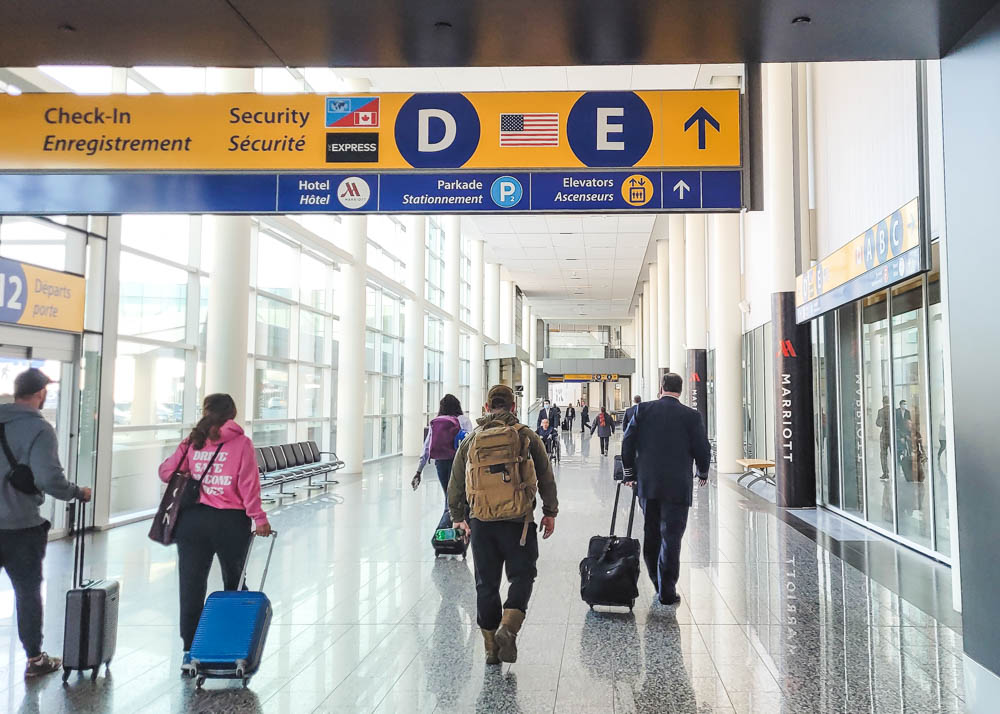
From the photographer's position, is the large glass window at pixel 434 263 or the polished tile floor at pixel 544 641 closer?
the polished tile floor at pixel 544 641

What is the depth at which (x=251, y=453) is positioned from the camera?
428cm

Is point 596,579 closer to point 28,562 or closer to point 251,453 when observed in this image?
point 251,453

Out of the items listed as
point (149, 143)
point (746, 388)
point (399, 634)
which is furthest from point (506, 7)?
point (746, 388)

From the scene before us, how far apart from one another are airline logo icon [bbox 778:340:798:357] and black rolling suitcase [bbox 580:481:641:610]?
6.62 meters

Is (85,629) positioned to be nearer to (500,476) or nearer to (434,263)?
(500,476)

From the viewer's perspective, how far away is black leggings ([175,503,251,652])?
166 inches

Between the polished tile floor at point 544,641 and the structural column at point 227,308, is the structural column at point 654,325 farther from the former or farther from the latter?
the polished tile floor at point 544,641

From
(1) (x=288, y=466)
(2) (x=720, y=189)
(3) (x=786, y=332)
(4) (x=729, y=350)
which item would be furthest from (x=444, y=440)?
(4) (x=729, y=350)

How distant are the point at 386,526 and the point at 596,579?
450 cm

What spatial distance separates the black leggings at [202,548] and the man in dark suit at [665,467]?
9.28 ft

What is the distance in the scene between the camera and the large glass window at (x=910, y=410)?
26.2 feet

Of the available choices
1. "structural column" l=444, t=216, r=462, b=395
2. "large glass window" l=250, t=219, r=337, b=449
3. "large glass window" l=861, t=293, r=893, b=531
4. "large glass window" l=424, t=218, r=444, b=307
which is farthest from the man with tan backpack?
"structural column" l=444, t=216, r=462, b=395

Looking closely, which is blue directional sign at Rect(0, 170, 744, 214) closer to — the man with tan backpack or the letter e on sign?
the letter e on sign

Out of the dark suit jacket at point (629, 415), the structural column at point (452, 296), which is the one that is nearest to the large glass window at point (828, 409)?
the dark suit jacket at point (629, 415)
